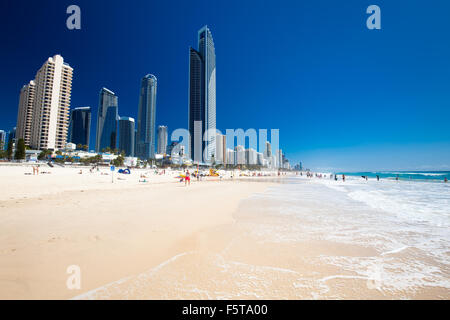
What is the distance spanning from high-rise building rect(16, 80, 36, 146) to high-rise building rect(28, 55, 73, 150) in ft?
8.35

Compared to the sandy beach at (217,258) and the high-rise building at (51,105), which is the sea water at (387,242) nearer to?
the sandy beach at (217,258)

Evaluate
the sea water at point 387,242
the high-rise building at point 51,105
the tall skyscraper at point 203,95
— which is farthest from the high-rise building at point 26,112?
the sea water at point 387,242

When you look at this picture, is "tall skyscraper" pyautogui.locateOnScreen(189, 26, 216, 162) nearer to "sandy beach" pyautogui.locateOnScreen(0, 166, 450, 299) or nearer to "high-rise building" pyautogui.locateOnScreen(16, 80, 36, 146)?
"high-rise building" pyautogui.locateOnScreen(16, 80, 36, 146)

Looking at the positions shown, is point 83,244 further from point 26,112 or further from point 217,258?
point 26,112

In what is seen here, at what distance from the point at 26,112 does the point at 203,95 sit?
12492cm

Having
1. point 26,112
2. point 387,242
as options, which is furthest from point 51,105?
point 387,242

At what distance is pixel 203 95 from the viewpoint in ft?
575

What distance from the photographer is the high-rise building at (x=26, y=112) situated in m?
109

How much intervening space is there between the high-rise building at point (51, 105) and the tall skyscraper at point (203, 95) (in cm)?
9223

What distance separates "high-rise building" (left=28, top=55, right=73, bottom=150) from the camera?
101 metres

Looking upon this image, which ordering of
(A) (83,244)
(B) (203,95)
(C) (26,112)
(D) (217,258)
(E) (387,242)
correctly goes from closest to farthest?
1. (D) (217,258)
2. (A) (83,244)
3. (E) (387,242)
4. (C) (26,112)
5. (B) (203,95)

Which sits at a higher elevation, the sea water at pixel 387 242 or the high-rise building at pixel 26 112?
the high-rise building at pixel 26 112
